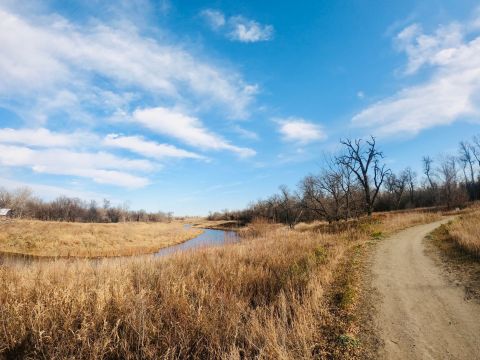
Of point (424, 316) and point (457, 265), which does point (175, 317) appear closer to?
point (424, 316)

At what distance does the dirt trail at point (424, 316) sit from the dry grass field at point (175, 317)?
0.69 m

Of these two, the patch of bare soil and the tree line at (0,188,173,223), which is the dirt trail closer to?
the patch of bare soil

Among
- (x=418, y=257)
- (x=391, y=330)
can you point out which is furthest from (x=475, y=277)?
(x=391, y=330)

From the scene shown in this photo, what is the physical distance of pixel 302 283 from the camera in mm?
7961

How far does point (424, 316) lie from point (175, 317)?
5.26 meters

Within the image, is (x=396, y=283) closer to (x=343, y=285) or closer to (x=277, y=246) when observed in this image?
(x=343, y=285)

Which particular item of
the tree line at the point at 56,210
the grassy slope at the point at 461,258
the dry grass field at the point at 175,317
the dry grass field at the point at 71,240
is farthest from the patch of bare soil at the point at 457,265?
the tree line at the point at 56,210

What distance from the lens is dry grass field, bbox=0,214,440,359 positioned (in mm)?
4715

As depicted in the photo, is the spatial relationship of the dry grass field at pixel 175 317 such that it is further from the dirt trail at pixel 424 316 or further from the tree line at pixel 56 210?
the tree line at pixel 56 210

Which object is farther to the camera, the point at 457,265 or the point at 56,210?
the point at 56,210

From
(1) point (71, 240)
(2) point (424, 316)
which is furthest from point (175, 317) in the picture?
(1) point (71, 240)

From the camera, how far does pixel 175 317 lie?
576 cm

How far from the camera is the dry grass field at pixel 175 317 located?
186 inches

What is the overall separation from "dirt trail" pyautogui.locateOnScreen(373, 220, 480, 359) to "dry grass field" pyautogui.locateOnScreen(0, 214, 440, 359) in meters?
0.69
